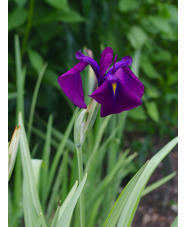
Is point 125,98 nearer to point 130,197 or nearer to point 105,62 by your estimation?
point 105,62

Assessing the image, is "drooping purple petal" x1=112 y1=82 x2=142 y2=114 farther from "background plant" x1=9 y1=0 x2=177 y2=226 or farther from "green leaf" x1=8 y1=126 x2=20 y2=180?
"background plant" x1=9 y1=0 x2=177 y2=226

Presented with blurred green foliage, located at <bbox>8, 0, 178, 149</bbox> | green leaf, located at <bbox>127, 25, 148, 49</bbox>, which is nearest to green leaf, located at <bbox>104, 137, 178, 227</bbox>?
blurred green foliage, located at <bbox>8, 0, 178, 149</bbox>

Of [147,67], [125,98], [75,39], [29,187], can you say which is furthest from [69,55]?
[125,98]

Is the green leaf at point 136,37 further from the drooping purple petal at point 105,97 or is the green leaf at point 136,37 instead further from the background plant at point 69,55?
the drooping purple petal at point 105,97

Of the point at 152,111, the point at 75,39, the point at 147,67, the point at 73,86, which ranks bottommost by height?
the point at 152,111

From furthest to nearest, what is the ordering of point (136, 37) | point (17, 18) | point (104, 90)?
point (136, 37) < point (17, 18) < point (104, 90)

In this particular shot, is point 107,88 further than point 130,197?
No

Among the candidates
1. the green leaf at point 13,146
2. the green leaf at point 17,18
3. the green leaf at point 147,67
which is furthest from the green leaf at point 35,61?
the green leaf at point 13,146
